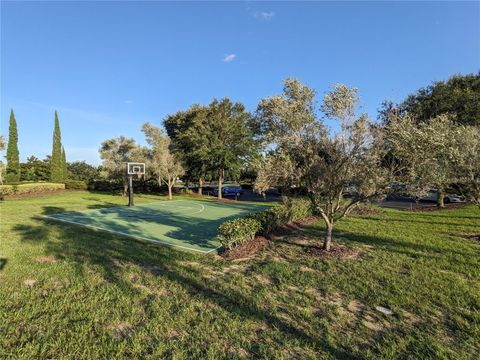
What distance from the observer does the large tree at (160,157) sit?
2595 centimetres

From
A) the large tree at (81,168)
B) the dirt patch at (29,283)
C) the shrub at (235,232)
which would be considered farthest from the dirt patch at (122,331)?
the large tree at (81,168)

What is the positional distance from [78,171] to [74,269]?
207 feet

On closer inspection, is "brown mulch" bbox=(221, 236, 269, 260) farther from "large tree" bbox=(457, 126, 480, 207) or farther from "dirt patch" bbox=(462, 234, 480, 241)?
"dirt patch" bbox=(462, 234, 480, 241)

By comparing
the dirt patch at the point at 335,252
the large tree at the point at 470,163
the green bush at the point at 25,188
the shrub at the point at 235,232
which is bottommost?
the dirt patch at the point at 335,252

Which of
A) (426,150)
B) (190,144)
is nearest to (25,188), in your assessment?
(190,144)

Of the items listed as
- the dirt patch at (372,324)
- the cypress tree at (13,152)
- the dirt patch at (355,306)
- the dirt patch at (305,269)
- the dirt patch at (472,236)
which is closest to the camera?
the dirt patch at (372,324)

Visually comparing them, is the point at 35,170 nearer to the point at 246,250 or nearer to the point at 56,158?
the point at 56,158

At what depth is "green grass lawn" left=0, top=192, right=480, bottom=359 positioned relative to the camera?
3.53 meters

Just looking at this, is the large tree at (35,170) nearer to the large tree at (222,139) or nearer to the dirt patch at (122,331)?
the large tree at (222,139)

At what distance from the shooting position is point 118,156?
90.4ft

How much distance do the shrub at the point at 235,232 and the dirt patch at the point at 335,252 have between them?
76.3 inches

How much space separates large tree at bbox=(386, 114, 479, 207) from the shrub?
4612 millimetres

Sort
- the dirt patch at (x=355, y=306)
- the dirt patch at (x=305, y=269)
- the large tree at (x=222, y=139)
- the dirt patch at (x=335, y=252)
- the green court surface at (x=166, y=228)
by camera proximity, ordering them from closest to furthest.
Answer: the dirt patch at (x=355, y=306)
the dirt patch at (x=305, y=269)
the dirt patch at (x=335, y=252)
the green court surface at (x=166, y=228)
the large tree at (x=222, y=139)

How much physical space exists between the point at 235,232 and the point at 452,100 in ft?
56.9
